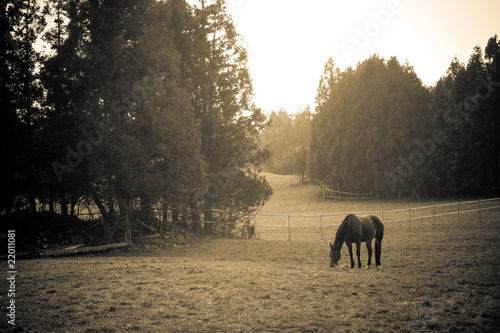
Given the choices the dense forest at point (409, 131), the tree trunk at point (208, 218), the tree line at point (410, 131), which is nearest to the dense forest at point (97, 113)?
the tree trunk at point (208, 218)

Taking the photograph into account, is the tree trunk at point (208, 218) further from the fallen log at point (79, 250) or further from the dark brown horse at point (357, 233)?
the dark brown horse at point (357, 233)

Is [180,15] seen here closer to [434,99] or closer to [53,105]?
[53,105]

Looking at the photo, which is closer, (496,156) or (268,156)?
(268,156)

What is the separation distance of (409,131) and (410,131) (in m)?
0.44

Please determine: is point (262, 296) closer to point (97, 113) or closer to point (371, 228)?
point (371, 228)

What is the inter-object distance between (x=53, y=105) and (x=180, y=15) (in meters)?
8.99

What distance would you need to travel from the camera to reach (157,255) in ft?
49.1

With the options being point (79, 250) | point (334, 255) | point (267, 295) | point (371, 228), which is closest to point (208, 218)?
point (79, 250)

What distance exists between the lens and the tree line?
3650cm

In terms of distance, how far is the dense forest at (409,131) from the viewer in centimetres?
3653

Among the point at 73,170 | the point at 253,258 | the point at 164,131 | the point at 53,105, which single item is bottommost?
the point at 253,258

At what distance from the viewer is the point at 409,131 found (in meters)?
39.8

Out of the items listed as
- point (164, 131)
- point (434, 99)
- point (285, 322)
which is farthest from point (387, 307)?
point (434, 99)

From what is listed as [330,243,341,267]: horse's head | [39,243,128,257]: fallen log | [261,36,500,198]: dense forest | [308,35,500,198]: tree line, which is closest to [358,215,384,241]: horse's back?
[330,243,341,267]: horse's head
